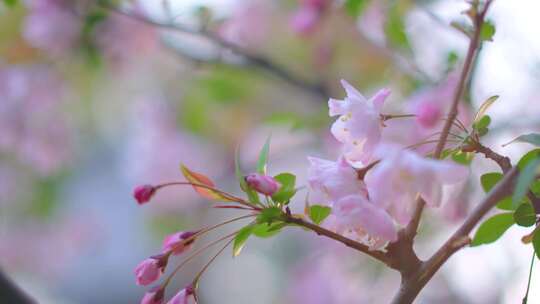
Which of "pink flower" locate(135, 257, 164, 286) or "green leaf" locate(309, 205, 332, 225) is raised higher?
"green leaf" locate(309, 205, 332, 225)

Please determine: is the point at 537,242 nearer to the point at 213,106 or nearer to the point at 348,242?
the point at 348,242

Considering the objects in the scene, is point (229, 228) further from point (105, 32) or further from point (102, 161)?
point (105, 32)

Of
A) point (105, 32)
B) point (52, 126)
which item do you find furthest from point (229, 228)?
point (105, 32)

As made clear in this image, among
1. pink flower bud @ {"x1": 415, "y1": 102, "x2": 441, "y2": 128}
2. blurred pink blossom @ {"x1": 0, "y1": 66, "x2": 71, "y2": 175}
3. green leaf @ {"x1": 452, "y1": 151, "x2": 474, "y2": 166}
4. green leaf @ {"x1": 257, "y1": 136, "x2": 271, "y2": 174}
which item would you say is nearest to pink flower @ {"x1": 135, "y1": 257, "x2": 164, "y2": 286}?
green leaf @ {"x1": 257, "y1": 136, "x2": 271, "y2": 174}

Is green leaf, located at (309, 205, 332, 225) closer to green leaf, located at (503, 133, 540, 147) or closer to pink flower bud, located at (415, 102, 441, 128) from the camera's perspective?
green leaf, located at (503, 133, 540, 147)

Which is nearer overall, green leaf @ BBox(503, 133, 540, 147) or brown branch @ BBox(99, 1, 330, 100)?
green leaf @ BBox(503, 133, 540, 147)
